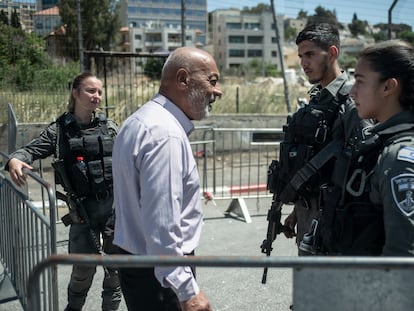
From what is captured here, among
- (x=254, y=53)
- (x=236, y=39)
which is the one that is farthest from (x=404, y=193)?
(x=254, y=53)

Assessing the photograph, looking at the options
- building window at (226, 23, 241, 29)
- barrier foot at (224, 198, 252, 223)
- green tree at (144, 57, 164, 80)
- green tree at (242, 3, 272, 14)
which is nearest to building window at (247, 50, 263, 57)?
building window at (226, 23, 241, 29)

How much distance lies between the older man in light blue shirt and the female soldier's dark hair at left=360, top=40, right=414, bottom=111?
0.70m

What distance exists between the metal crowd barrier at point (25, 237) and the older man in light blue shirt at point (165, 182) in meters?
0.61

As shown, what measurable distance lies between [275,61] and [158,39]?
2870cm

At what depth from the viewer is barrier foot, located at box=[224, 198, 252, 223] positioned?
6.39 meters

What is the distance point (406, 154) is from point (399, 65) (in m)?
0.39

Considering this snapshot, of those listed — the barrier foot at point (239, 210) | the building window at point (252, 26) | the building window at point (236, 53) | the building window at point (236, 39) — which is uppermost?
the building window at point (252, 26)

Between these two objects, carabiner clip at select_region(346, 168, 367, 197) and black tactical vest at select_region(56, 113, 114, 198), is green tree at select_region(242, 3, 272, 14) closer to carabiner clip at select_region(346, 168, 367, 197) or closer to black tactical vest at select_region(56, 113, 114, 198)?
black tactical vest at select_region(56, 113, 114, 198)

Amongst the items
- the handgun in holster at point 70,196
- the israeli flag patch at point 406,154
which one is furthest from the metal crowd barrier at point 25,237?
the israeli flag patch at point 406,154

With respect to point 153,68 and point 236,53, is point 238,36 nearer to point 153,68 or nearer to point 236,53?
point 236,53

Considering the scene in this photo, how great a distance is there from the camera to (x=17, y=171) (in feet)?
10.4

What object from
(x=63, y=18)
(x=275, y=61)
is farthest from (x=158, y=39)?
(x=63, y=18)

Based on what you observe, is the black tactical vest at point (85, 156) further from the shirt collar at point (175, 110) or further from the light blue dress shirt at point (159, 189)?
the shirt collar at point (175, 110)

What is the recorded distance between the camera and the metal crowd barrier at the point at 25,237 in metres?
2.68
